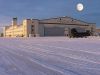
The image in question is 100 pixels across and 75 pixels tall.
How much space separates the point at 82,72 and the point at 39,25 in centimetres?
8504

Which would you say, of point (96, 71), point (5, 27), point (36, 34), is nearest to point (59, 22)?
point (36, 34)

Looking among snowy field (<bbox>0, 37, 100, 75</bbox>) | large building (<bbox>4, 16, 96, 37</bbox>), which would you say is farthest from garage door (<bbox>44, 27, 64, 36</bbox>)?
snowy field (<bbox>0, 37, 100, 75</bbox>)

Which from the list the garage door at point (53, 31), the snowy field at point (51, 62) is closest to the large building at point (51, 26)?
the garage door at point (53, 31)

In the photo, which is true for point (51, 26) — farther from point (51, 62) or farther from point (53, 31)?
point (51, 62)

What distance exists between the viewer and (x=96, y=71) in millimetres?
7891

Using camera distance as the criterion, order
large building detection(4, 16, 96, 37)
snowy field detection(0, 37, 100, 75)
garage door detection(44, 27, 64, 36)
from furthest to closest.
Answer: garage door detection(44, 27, 64, 36)
large building detection(4, 16, 96, 37)
snowy field detection(0, 37, 100, 75)

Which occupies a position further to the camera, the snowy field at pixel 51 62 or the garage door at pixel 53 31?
the garage door at pixel 53 31

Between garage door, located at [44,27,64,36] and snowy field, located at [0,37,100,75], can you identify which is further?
garage door, located at [44,27,64,36]

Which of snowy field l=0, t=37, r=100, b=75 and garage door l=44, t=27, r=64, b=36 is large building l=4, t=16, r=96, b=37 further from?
snowy field l=0, t=37, r=100, b=75

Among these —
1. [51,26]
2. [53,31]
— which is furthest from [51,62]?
[51,26]

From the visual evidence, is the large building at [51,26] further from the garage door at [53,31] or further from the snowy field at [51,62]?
the snowy field at [51,62]

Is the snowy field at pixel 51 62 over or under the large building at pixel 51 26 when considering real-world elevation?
under

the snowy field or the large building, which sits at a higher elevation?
the large building

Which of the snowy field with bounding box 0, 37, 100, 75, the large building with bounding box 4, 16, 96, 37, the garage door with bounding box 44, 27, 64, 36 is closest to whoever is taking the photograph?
the snowy field with bounding box 0, 37, 100, 75
